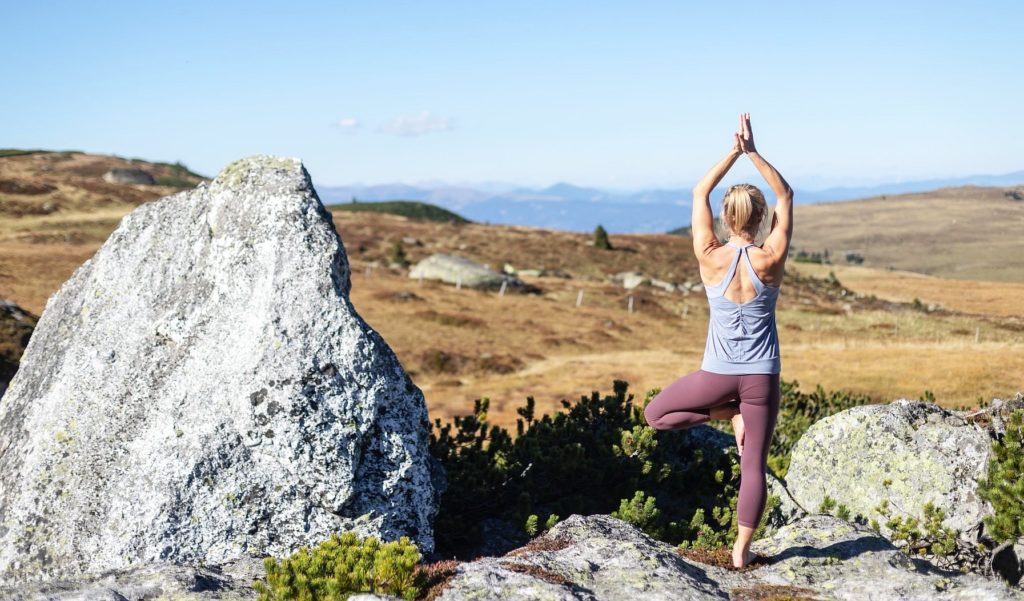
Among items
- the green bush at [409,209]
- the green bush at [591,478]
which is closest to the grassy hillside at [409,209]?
the green bush at [409,209]

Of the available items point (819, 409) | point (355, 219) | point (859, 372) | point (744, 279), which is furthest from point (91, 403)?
point (355, 219)

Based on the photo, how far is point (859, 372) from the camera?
100 feet

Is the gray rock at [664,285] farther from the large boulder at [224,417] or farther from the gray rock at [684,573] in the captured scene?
the gray rock at [684,573]

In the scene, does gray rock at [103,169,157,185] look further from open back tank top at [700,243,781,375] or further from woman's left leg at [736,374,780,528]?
woman's left leg at [736,374,780,528]

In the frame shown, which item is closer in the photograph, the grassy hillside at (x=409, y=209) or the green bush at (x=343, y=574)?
the green bush at (x=343, y=574)

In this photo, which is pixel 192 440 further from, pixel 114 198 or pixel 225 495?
pixel 114 198

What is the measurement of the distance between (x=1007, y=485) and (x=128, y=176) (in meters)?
143

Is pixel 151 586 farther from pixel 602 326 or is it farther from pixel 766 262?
pixel 602 326

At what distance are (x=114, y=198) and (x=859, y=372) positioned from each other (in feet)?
287

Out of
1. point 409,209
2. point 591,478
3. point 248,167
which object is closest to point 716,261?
point 591,478

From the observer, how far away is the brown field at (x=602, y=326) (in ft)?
93.4

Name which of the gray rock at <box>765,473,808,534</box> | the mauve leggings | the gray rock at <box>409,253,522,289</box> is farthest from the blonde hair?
the gray rock at <box>409,253,522,289</box>

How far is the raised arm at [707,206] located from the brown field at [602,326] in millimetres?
9917

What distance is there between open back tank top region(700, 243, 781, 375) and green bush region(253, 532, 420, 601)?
8.91 ft
